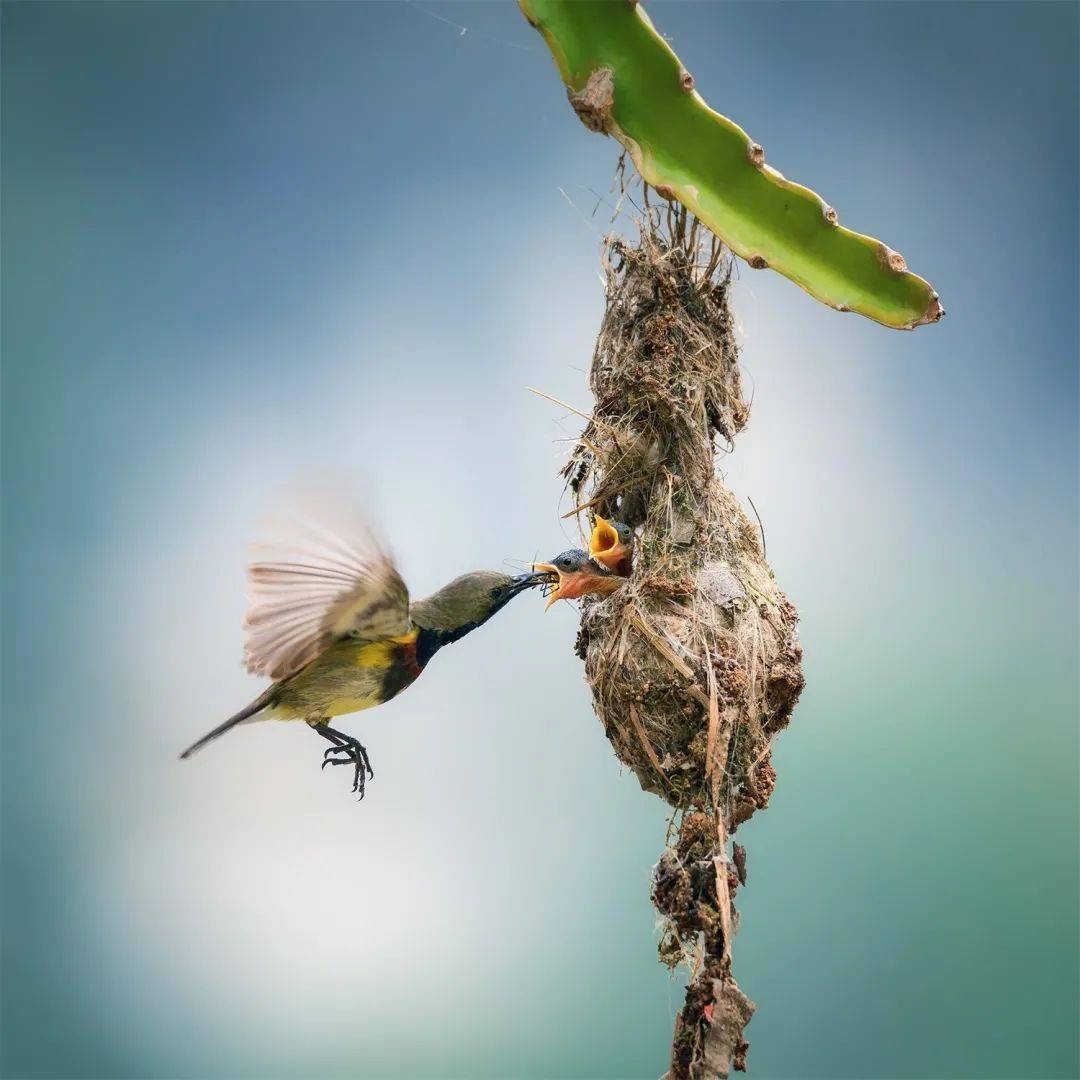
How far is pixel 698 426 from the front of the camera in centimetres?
238

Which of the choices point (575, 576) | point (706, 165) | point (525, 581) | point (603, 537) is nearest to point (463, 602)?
point (525, 581)

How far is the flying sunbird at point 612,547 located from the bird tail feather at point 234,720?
71 cm

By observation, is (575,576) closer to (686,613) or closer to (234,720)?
(686,613)

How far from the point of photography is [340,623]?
2014mm

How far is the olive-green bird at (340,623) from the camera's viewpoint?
190 cm

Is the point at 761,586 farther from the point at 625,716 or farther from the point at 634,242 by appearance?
the point at 634,242

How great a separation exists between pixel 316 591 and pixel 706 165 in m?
1.05

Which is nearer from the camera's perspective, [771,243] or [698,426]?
[771,243]

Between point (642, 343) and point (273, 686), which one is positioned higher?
point (642, 343)

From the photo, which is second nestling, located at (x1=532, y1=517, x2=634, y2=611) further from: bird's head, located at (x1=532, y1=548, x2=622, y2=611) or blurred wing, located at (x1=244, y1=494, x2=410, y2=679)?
blurred wing, located at (x1=244, y1=494, x2=410, y2=679)

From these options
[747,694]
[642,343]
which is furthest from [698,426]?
[747,694]

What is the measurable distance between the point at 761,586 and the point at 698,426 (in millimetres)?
355

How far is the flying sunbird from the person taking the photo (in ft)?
7.77

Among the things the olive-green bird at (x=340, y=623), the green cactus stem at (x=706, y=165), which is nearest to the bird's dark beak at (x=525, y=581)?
A: the olive-green bird at (x=340, y=623)
